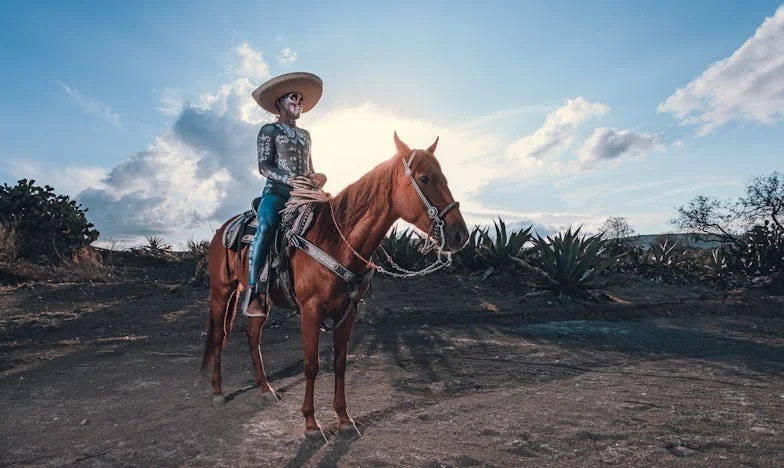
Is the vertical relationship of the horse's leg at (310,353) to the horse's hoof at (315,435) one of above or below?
above

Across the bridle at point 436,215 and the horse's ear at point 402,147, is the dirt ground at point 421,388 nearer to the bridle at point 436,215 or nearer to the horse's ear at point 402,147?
the bridle at point 436,215

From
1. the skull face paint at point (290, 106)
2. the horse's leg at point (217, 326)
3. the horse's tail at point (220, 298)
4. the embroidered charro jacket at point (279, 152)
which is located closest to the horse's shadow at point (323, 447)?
the horse's leg at point (217, 326)

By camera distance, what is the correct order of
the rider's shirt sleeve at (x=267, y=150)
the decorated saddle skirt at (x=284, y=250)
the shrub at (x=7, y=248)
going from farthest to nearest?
the shrub at (x=7, y=248), the rider's shirt sleeve at (x=267, y=150), the decorated saddle skirt at (x=284, y=250)

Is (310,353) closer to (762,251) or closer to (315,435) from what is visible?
(315,435)

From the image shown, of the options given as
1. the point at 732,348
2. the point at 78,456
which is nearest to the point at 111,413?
the point at 78,456

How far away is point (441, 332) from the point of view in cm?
685

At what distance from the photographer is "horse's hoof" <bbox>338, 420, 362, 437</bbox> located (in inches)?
125

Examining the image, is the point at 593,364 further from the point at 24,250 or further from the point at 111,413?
the point at 24,250

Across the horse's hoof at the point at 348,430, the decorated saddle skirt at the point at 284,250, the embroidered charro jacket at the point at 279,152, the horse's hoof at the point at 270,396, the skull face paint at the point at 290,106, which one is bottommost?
the horse's hoof at the point at 348,430

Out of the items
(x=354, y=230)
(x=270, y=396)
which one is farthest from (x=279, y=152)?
(x=270, y=396)

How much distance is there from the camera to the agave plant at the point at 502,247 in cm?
1169

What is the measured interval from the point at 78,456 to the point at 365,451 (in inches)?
72.0

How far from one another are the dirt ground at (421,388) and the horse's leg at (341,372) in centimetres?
12

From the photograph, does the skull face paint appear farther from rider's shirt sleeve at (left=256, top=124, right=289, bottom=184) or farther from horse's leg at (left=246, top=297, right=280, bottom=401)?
horse's leg at (left=246, top=297, right=280, bottom=401)
